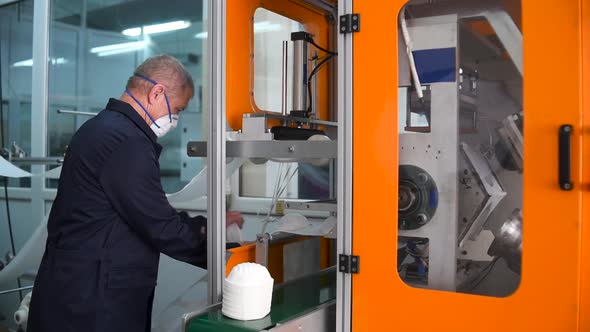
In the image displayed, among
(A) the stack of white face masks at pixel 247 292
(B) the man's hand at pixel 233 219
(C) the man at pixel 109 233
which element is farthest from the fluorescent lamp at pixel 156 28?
(A) the stack of white face masks at pixel 247 292

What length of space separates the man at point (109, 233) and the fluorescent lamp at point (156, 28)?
1776mm

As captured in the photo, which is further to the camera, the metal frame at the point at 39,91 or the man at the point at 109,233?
the metal frame at the point at 39,91

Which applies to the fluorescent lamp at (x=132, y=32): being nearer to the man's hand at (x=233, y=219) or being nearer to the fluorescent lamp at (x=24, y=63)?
the fluorescent lamp at (x=24, y=63)

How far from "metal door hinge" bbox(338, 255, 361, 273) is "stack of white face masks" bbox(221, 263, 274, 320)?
0.68ft

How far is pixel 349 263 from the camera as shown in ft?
5.02

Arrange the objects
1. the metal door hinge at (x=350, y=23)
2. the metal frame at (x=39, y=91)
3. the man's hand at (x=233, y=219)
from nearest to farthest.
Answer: the metal door hinge at (x=350, y=23)
the man's hand at (x=233, y=219)
the metal frame at (x=39, y=91)

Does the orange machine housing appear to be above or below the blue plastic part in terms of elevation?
below

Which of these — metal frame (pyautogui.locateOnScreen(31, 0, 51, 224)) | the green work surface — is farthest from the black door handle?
metal frame (pyautogui.locateOnScreen(31, 0, 51, 224))

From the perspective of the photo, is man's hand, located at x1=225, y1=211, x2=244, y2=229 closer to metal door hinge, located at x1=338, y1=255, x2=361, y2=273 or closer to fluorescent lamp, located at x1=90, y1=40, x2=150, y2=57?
metal door hinge, located at x1=338, y1=255, x2=361, y2=273

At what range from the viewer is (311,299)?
1.75m

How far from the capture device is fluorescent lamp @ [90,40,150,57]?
3.75m

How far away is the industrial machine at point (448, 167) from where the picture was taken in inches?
50.2

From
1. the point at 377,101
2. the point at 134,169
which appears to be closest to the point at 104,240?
the point at 134,169

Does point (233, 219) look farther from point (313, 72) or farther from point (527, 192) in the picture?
point (527, 192)
